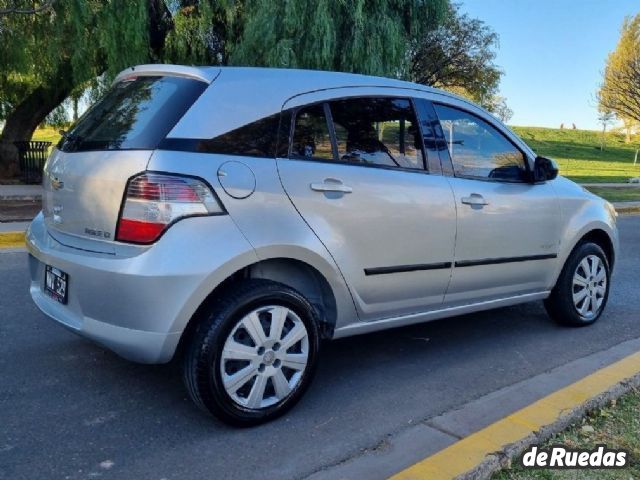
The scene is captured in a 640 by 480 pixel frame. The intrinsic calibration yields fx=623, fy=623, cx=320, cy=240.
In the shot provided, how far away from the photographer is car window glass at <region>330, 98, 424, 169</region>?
3.54 meters

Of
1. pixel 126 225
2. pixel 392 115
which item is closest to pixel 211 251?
pixel 126 225

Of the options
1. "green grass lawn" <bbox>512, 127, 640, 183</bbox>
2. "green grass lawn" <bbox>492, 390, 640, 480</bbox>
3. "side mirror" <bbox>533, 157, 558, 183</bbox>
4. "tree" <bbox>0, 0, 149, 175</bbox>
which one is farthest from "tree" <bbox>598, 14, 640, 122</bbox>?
"green grass lawn" <bbox>492, 390, 640, 480</bbox>

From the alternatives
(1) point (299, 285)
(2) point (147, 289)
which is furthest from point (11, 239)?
(2) point (147, 289)

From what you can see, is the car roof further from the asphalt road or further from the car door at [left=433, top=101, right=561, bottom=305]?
the asphalt road

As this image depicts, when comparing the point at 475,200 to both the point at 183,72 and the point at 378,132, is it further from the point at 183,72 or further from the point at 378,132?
the point at 183,72

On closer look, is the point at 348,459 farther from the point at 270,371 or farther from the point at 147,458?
the point at 147,458

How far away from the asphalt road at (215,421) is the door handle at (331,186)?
118 cm

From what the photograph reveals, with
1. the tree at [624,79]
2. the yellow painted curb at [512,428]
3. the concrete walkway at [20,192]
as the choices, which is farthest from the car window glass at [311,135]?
the tree at [624,79]

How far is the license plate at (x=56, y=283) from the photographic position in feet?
10.4

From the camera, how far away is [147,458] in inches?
111

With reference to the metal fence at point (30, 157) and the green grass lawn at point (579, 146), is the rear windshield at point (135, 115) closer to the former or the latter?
the metal fence at point (30, 157)

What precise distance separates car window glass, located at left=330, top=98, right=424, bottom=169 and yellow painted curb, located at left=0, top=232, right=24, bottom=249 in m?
5.35

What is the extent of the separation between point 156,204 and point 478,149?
2.30m

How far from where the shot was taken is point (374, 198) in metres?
3.48
